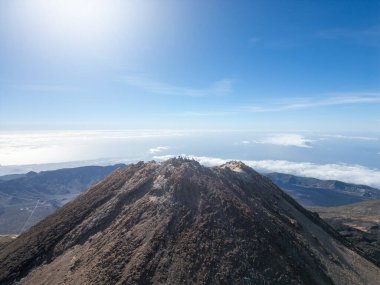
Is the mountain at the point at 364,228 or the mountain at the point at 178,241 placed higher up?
the mountain at the point at 178,241

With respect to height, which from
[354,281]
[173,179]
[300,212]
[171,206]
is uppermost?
[173,179]

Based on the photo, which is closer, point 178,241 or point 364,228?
point 178,241

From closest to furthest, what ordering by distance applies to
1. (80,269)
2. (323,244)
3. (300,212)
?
1. (80,269)
2. (323,244)
3. (300,212)

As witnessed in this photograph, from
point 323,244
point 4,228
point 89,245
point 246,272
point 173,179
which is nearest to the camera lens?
point 246,272

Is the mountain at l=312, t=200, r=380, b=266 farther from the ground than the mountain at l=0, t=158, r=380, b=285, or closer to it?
closer to it

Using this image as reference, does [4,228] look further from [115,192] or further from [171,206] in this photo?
[171,206]

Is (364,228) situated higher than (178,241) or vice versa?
(178,241)

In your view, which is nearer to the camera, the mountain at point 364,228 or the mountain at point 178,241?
the mountain at point 178,241

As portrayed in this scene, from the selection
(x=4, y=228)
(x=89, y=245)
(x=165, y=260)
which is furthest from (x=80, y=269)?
(x=4, y=228)
